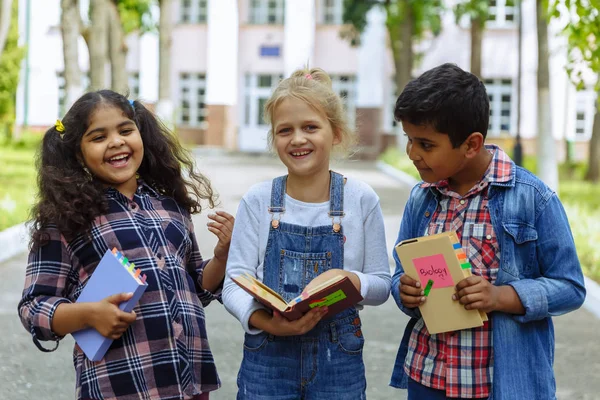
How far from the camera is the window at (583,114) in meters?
37.1

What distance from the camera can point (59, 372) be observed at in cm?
565

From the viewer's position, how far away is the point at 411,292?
280 centimetres

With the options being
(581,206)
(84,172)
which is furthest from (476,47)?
(84,172)

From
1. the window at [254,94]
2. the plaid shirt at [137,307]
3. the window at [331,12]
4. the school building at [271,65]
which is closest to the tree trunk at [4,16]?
the plaid shirt at [137,307]

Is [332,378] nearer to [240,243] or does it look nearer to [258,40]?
[240,243]

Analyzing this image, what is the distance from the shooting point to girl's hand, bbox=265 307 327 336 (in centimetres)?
276

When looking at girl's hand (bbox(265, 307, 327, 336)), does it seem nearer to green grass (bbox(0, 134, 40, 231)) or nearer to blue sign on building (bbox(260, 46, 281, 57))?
green grass (bbox(0, 134, 40, 231))

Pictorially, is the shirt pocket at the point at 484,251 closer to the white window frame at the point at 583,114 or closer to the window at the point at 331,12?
the white window frame at the point at 583,114

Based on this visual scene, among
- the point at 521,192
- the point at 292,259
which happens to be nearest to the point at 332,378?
the point at 292,259

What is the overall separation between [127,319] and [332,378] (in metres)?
0.65

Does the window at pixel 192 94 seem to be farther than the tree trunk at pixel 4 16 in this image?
Yes

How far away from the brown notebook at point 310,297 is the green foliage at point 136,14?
22.1 meters

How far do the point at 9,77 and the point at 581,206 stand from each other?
2388 cm

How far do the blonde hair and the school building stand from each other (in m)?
32.7
